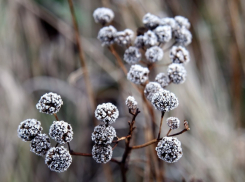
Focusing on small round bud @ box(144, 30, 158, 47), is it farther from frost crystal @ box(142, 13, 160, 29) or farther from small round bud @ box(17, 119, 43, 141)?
small round bud @ box(17, 119, 43, 141)

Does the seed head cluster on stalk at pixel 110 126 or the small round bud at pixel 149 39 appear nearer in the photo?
the seed head cluster on stalk at pixel 110 126

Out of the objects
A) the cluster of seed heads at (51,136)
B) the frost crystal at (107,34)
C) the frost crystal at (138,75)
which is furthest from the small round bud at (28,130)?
the frost crystal at (107,34)

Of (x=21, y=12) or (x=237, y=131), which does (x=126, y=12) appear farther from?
(x=237, y=131)

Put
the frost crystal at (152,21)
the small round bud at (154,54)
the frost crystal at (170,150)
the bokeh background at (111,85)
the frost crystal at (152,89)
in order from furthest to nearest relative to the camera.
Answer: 1. the bokeh background at (111,85)
2. the frost crystal at (152,21)
3. the small round bud at (154,54)
4. the frost crystal at (152,89)
5. the frost crystal at (170,150)

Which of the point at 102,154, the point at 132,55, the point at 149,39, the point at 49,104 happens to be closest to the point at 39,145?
the point at 49,104

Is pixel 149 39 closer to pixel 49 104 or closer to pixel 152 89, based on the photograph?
pixel 152 89

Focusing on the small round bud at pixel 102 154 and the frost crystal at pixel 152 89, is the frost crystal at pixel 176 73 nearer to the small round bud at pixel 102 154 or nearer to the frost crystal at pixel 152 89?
the frost crystal at pixel 152 89

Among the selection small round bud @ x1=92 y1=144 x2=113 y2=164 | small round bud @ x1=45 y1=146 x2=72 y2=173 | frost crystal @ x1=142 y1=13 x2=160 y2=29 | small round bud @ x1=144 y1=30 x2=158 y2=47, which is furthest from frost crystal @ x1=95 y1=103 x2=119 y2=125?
frost crystal @ x1=142 y1=13 x2=160 y2=29
